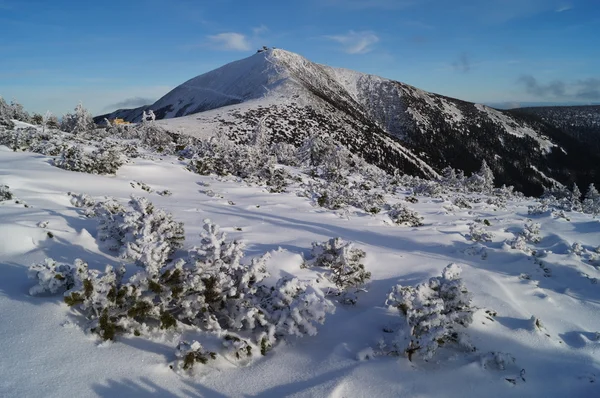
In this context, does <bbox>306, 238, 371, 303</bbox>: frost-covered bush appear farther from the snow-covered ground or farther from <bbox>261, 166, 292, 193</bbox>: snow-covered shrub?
<bbox>261, 166, 292, 193</bbox>: snow-covered shrub

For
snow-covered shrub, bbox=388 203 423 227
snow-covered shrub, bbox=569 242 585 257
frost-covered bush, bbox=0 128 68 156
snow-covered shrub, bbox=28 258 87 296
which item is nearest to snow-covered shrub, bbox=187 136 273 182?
frost-covered bush, bbox=0 128 68 156

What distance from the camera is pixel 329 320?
4.48 metres

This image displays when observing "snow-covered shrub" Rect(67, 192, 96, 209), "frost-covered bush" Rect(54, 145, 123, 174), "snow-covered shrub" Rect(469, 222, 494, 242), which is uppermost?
"frost-covered bush" Rect(54, 145, 123, 174)

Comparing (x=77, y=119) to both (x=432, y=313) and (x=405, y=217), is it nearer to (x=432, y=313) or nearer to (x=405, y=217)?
(x=405, y=217)

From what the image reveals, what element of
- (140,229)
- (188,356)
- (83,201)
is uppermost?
(83,201)

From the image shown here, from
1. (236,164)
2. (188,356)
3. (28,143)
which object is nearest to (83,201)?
(188,356)

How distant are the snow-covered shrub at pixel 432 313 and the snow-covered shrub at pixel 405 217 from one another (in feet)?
16.7

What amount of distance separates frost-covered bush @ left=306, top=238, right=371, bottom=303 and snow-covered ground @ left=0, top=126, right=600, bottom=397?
24 centimetres

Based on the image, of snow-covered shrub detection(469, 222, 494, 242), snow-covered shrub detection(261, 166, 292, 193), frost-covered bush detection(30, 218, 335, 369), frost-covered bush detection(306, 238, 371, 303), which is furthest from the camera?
snow-covered shrub detection(261, 166, 292, 193)

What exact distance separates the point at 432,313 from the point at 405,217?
633 cm

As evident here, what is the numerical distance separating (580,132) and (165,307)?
235 m

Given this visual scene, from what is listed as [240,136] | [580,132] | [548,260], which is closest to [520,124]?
[580,132]

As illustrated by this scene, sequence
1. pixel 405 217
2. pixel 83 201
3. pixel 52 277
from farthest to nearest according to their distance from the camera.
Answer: pixel 405 217 < pixel 83 201 < pixel 52 277

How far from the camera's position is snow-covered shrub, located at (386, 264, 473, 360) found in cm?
371
